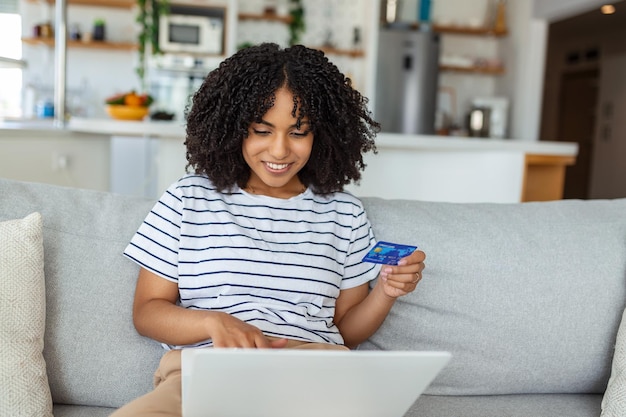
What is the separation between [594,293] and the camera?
158 centimetres

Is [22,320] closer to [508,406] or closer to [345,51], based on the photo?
[508,406]

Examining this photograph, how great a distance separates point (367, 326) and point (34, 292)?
64 cm

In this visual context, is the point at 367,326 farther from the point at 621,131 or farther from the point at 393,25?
the point at 621,131

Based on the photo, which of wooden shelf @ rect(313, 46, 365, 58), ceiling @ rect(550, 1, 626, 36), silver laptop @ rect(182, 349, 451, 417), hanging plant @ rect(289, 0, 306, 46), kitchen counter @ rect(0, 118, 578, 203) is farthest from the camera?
ceiling @ rect(550, 1, 626, 36)

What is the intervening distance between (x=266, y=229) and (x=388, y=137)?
7.84ft

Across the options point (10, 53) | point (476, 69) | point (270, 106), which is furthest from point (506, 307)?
point (10, 53)

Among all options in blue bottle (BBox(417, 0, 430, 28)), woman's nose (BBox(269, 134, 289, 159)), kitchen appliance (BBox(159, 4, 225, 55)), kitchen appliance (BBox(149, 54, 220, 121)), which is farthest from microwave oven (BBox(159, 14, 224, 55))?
woman's nose (BBox(269, 134, 289, 159))

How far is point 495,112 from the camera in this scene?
6.16 meters

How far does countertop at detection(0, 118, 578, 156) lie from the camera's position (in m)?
3.43

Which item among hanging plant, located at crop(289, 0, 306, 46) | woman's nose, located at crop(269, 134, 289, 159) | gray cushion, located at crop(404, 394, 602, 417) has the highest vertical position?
hanging plant, located at crop(289, 0, 306, 46)

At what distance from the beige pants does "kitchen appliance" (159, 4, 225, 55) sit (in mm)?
4885

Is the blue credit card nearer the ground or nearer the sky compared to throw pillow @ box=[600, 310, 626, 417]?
nearer the sky

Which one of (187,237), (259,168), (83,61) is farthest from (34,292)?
(83,61)

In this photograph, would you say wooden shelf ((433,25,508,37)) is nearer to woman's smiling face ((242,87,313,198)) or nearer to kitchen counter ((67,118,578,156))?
kitchen counter ((67,118,578,156))
